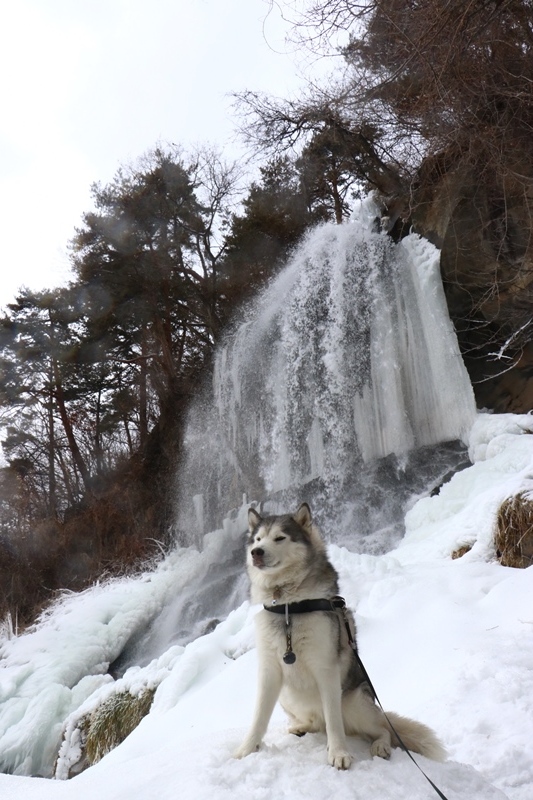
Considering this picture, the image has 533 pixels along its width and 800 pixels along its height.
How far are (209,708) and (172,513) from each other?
10793mm

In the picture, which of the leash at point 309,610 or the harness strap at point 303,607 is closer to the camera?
the leash at point 309,610

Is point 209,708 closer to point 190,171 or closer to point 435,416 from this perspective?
point 435,416

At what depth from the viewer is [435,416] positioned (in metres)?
10.2

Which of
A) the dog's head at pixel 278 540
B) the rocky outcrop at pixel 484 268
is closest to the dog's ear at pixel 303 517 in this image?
the dog's head at pixel 278 540

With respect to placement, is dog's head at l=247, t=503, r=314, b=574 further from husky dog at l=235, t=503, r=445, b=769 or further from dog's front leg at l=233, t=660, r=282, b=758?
dog's front leg at l=233, t=660, r=282, b=758

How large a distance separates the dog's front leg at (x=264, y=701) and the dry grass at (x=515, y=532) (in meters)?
4.00

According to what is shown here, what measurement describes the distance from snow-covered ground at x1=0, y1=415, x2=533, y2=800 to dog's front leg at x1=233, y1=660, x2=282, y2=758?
0.23 feet

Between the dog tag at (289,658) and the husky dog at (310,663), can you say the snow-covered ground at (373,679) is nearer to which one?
the husky dog at (310,663)

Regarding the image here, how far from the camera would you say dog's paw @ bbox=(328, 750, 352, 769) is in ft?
6.30

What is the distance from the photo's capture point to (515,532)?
548 cm

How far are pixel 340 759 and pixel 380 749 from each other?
21cm

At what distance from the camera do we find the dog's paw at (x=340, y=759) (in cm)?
192

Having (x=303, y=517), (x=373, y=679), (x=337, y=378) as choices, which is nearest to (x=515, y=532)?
(x=373, y=679)

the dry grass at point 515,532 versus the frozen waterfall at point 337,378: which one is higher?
the frozen waterfall at point 337,378
